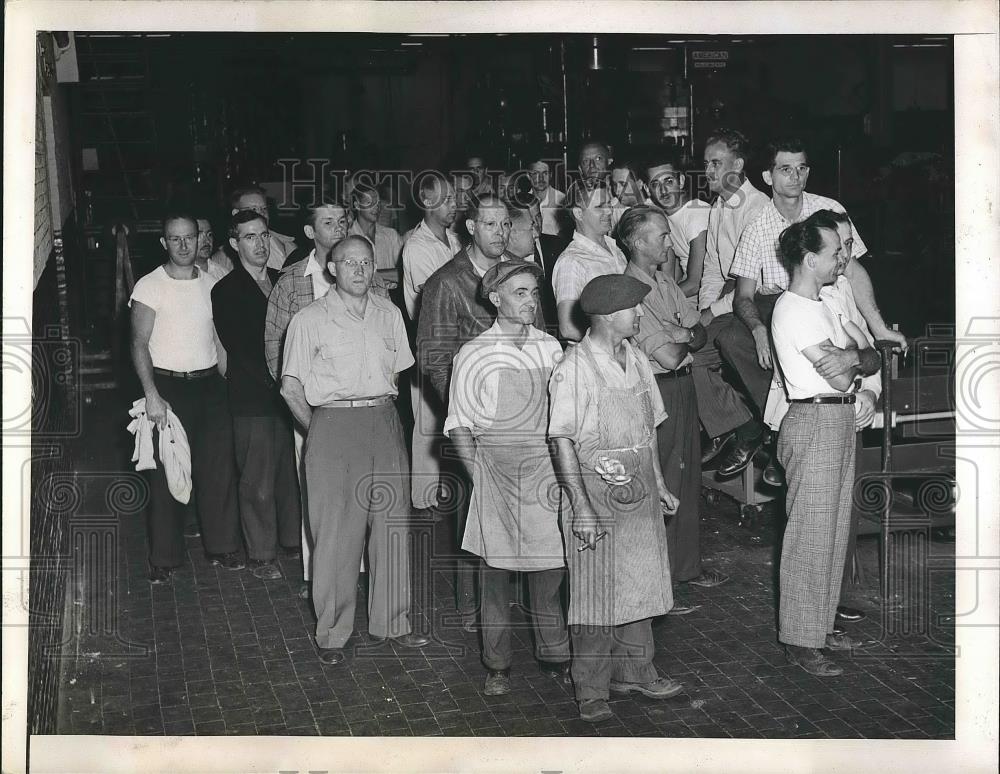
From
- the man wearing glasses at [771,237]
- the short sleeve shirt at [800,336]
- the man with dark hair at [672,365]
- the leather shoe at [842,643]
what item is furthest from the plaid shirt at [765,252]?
the leather shoe at [842,643]

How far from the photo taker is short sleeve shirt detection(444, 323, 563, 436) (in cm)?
566

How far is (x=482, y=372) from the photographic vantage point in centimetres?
567

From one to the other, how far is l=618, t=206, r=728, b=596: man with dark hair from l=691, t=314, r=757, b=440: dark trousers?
106cm

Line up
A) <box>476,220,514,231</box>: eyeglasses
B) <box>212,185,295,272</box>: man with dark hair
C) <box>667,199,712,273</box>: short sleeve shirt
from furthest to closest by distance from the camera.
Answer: <box>667,199,712,273</box>: short sleeve shirt < <box>212,185,295,272</box>: man with dark hair < <box>476,220,514,231</box>: eyeglasses

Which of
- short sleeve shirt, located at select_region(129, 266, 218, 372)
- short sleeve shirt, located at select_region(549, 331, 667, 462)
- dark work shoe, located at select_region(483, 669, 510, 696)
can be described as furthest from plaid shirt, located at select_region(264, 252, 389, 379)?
dark work shoe, located at select_region(483, 669, 510, 696)

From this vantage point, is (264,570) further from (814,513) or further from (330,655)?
(814,513)

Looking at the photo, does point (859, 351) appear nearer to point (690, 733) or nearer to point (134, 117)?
point (690, 733)

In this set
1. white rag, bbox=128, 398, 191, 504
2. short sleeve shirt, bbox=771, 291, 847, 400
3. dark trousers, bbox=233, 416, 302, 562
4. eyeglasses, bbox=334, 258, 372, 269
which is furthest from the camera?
dark trousers, bbox=233, 416, 302, 562

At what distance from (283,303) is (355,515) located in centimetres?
140

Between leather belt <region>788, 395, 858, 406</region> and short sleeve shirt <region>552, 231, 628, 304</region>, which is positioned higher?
short sleeve shirt <region>552, 231, 628, 304</region>

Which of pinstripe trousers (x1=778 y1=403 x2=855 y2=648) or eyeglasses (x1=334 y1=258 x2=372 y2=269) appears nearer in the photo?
pinstripe trousers (x1=778 y1=403 x2=855 y2=648)

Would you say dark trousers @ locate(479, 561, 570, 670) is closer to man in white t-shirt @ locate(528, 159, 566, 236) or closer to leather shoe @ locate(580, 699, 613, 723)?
leather shoe @ locate(580, 699, 613, 723)

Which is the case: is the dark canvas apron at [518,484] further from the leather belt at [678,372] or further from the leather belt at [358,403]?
the leather belt at [678,372]

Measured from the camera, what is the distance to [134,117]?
11.4m
